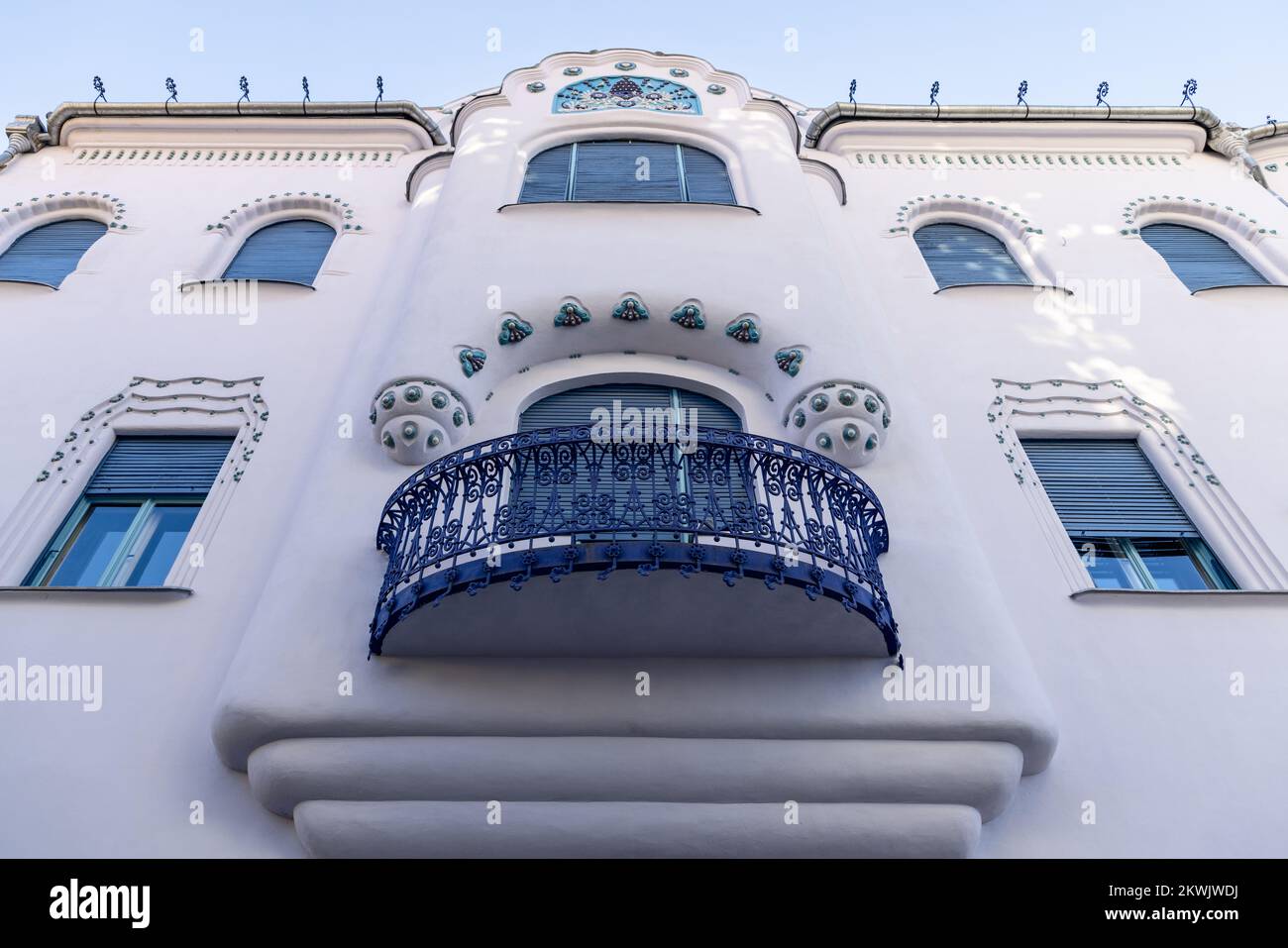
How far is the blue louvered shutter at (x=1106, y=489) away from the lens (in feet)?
24.2

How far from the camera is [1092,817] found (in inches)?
217

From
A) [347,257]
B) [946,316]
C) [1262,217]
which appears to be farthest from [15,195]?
[1262,217]

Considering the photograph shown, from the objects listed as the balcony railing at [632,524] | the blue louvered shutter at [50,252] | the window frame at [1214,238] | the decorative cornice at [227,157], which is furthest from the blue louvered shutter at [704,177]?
the blue louvered shutter at [50,252]

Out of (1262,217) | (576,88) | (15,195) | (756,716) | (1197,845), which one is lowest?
(1197,845)

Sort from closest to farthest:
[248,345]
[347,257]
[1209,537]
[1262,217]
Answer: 1. [1209,537]
2. [248,345]
3. [347,257]
4. [1262,217]

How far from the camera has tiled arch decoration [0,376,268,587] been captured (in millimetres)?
6938

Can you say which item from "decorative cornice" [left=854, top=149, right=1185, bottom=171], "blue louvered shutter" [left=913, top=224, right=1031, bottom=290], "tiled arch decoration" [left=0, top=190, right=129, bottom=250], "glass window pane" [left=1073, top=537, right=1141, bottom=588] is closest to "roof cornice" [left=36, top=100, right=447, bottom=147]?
"tiled arch decoration" [left=0, top=190, right=129, bottom=250]

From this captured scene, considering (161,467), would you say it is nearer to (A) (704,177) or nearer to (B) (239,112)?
(A) (704,177)

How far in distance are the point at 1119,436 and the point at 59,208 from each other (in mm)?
11199

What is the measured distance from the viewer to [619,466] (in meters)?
5.79

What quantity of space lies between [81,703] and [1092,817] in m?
5.76

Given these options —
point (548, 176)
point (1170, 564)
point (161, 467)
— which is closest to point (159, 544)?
point (161, 467)

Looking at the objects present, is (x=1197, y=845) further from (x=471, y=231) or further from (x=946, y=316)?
(x=471, y=231)
